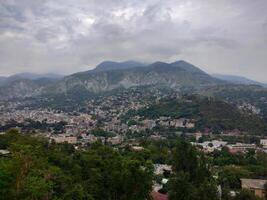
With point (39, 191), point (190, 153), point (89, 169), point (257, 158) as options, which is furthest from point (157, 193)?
point (257, 158)

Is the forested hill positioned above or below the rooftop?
below

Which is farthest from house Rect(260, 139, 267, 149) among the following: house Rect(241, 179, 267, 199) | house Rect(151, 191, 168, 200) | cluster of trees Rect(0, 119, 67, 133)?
cluster of trees Rect(0, 119, 67, 133)

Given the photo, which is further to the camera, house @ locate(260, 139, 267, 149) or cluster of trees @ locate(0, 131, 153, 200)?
house @ locate(260, 139, 267, 149)

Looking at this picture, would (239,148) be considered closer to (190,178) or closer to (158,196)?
(190,178)

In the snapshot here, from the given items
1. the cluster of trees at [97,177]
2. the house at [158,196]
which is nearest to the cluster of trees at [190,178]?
the cluster of trees at [97,177]

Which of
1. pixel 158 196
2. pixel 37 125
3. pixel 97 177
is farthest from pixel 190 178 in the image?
pixel 37 125

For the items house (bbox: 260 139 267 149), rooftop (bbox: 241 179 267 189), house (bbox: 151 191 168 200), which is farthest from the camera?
house (bbox: 260 139 267 149)

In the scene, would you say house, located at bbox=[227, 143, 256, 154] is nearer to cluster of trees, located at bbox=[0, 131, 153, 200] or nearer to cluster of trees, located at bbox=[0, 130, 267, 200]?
cluster of trees, located at bbox=[0, 130, 267, 200]

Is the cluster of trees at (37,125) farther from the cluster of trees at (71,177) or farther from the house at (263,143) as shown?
the cluster of trees at (71,177)
